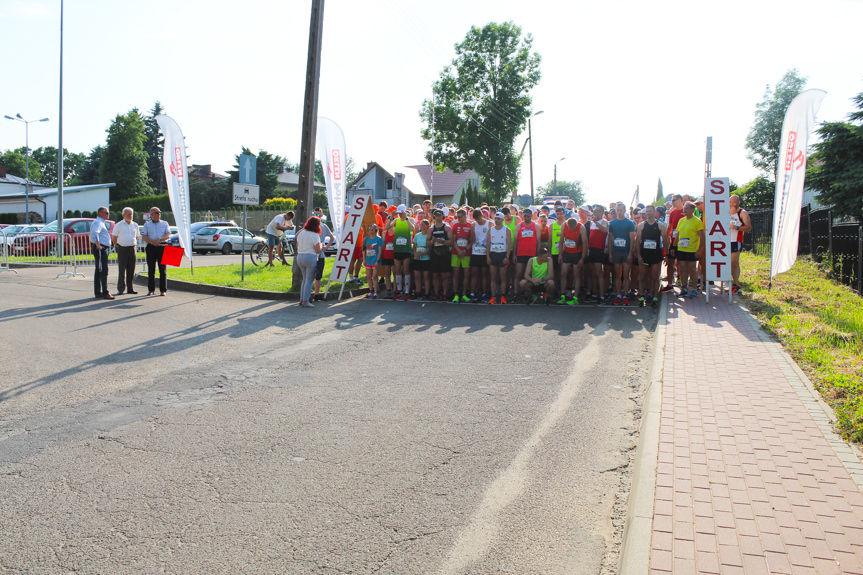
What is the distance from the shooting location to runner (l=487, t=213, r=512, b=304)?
12.2 metres

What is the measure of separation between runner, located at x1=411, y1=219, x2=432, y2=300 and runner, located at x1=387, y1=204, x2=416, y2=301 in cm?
16

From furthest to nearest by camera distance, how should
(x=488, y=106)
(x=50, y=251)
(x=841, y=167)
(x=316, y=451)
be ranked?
(x=488, y=106) → (x=841, y=167) → (x=50, y=251) → (x=316, y=451)

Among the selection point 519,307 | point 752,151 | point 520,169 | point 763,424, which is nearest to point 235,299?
point 519,307

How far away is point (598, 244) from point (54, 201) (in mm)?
62354

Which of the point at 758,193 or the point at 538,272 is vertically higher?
the point at 758,193

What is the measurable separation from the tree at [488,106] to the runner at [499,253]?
135ft

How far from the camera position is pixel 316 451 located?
4.56m

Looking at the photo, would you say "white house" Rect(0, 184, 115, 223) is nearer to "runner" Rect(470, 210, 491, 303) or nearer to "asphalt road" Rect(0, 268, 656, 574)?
"runner" Rect(470, 210, 491, 303)

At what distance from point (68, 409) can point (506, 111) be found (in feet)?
167

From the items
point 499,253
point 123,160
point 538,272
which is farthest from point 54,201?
point 538,272

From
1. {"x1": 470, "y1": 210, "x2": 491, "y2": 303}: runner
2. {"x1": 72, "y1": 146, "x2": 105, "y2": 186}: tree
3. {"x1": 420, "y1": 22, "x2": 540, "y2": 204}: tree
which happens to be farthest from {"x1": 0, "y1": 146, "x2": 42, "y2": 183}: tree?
{"x1": 470, "y1": 210, "x2": 491, "y2": 303}: runner

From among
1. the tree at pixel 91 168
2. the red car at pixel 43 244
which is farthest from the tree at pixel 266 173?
the red car at pixel 43 244

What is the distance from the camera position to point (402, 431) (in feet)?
16.4

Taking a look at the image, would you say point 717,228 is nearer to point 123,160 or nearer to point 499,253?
point 499,253
